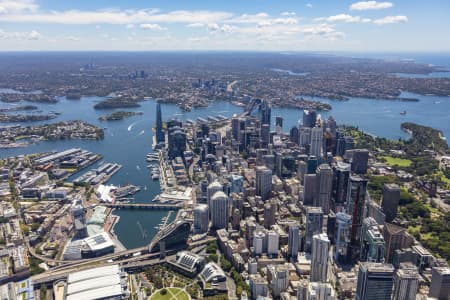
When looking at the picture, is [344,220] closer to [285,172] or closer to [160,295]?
[160,295]

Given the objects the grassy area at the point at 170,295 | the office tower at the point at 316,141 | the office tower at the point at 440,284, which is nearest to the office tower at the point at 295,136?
the office tower at the point at 316,141

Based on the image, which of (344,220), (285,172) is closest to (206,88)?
(285,172)

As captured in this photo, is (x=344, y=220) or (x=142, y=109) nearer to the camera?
(x=344, y=220)

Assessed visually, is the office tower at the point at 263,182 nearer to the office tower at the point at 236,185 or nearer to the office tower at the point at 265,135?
the office tower at the point at 236,185

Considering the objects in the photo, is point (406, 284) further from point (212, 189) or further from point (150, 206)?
point (150, 206)

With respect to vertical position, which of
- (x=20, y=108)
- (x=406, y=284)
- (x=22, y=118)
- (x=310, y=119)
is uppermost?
(x=310, y=119)

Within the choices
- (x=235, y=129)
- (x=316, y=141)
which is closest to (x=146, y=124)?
(x=235, y=129)
